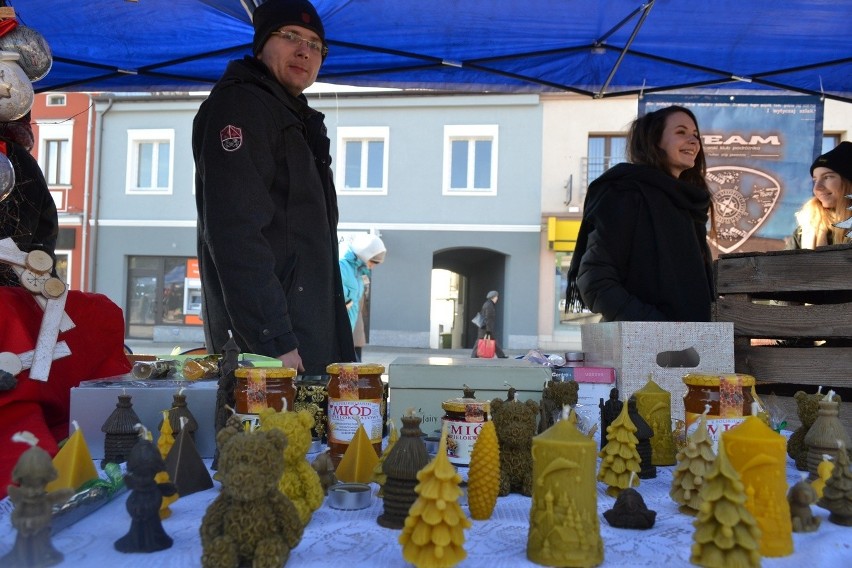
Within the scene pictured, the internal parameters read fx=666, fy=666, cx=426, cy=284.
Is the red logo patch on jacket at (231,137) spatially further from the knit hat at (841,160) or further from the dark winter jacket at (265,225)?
the knit hat at (841,160)

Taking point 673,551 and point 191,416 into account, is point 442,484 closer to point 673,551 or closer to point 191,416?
point 673,551

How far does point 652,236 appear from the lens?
2305 mm

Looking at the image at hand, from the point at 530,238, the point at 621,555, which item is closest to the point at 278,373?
the point at 621,555

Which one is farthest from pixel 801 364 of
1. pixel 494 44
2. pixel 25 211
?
pixel 494 44

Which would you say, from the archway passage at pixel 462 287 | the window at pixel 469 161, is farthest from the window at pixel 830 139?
the archway passage at pixel 462 287

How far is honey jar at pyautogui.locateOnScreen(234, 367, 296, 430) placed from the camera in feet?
3.57

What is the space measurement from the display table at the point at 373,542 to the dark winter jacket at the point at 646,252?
1.27 m

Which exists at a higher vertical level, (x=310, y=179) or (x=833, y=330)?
(x=310, y=179)

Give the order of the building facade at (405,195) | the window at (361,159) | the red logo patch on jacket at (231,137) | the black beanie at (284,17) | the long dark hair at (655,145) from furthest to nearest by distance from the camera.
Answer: the window at (361,159), the building facade at (405,195), the long dark hair at (655,145), the black beanie at (284,17), the red logo patch on jacket at (231,137)

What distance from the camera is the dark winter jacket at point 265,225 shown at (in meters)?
1.73

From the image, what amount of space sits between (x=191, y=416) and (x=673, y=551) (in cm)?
81

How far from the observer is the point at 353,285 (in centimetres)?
526

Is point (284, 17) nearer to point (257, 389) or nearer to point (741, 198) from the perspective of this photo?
point (257, 389)

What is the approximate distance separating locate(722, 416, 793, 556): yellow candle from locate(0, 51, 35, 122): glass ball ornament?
1.36 m
